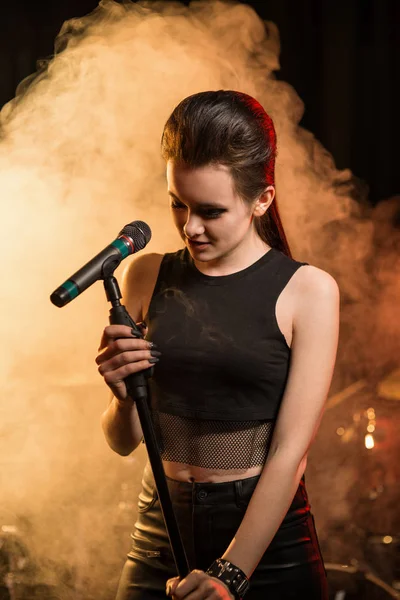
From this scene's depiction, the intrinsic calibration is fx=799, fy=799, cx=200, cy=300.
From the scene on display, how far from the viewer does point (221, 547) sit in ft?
5.39

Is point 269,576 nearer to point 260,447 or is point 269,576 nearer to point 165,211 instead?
point 260,447

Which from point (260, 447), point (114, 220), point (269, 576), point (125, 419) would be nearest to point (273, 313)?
point (260, 447)

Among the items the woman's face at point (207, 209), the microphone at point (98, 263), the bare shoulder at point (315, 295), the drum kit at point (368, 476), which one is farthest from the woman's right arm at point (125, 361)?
the drum kit at point (368, 476)

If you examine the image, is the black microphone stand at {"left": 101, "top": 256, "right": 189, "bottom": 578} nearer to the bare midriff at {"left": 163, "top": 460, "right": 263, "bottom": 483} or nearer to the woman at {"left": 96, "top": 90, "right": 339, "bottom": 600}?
the woman at {"left": 96, "top": 90, "right": 339, "bottom": 600}

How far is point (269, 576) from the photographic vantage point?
65.1 inches

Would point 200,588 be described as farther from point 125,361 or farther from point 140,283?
point 140,283

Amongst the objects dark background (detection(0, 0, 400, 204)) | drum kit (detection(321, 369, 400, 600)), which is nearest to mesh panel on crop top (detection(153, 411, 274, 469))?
drum kit (detection(321, 369, 400, 600))

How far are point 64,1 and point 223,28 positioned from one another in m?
0.76

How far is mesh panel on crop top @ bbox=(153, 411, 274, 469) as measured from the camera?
1.66m

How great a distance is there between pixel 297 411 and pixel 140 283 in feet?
1.58

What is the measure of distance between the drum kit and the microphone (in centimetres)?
238

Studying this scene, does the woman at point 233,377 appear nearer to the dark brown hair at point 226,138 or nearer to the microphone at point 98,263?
the dark brown hair at point 226,138

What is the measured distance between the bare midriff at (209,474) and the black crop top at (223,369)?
12 mm

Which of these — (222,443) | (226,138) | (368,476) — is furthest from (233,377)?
(368,476)
